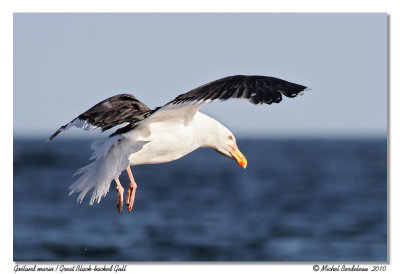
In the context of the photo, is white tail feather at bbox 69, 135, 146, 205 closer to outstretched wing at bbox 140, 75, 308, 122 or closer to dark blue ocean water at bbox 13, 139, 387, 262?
outstretched wing at bbox 140, 75, 308, 122

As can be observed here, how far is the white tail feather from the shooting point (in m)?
6.43

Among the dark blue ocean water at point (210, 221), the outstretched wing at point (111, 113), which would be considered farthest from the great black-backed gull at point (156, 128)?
the dark blue ocean water at point (210, 221)

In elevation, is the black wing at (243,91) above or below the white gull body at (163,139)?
above

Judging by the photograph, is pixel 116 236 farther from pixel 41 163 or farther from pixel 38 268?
pixel 41 163

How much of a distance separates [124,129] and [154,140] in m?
0.24

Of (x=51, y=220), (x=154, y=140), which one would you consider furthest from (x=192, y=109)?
(x=51, y=220)

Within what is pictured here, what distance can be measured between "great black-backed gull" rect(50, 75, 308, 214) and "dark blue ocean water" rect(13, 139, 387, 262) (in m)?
7.62

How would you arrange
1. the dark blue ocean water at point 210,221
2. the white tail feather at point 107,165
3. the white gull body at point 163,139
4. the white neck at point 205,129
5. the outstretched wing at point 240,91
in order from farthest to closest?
the dark blue ocean water at point 210,221 → the white neck at point 205,129 → the white gull body at point 163,139 → the white tail feather at point 107,165 → the outstretched wing at point 240,91

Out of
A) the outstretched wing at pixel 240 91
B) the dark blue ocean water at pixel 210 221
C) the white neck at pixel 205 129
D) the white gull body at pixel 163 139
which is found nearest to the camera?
the outstretched wing at pixel 240 91

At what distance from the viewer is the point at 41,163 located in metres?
39.2

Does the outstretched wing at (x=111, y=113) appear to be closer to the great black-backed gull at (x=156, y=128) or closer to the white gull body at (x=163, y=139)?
the great black-backed gull at (x=156, y=128)

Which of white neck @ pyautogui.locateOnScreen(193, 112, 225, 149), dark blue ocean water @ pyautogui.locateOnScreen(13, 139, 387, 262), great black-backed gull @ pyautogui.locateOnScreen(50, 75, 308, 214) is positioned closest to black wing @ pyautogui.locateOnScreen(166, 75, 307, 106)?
great black-backed gull @ pyautogui.locateOnScreen(50, 75, 308, 214)

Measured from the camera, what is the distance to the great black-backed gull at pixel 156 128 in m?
6.20

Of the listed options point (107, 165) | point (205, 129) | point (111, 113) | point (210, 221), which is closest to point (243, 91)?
point (205, 129)
